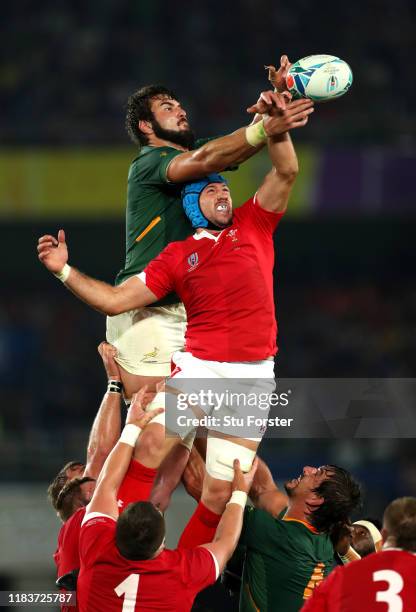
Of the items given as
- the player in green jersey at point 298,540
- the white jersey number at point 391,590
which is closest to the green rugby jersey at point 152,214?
the player in green jersey at point 298,540

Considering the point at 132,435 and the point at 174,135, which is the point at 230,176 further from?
the point at 132,435

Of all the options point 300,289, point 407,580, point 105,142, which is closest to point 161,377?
point 407,580

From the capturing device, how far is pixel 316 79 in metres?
5.92

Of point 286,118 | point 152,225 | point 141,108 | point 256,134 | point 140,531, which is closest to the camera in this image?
point 140,531

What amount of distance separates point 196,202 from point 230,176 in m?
9.31

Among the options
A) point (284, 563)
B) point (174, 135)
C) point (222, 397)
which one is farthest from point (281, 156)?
point (284, 563)

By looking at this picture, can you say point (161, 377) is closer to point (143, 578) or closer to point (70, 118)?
point (143, 578)

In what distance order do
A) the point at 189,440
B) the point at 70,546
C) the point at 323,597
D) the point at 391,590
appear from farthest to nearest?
1. the point at 189,440
2. the point at 70,546
3. the point at 323,597
4. the point at 391,590

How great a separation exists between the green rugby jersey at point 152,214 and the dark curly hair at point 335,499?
140cm

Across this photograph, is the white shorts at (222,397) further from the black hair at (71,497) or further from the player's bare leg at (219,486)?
the black hair at (71,497)

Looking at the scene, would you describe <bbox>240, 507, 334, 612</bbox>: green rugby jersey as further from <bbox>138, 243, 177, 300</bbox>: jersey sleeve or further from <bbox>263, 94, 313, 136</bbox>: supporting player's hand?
<bbox>263, 94, 313, 136</bbox>: supporting player's hand

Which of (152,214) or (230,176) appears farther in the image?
(230,176)

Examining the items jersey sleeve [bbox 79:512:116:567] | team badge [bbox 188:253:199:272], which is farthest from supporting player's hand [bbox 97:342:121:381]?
jersey sleeve [bbox 79:512:116:567]

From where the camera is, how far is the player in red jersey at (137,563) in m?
5.25
